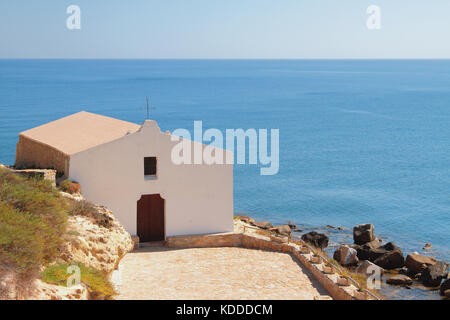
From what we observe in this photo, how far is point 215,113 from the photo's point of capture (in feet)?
307

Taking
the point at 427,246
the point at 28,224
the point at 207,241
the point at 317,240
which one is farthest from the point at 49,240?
the point at 427,246

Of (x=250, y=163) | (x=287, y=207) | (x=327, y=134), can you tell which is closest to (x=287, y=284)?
(x=287, y=207)

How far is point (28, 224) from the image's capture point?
12.9m

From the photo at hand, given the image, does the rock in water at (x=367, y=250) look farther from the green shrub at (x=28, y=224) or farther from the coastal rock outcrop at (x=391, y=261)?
the green shrub at (x=28, y=224)

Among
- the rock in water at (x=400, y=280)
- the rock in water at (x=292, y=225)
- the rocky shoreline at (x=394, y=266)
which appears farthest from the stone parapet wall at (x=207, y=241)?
the rock in water at (x=292, y=225)

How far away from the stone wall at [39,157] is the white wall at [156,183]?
109 cm

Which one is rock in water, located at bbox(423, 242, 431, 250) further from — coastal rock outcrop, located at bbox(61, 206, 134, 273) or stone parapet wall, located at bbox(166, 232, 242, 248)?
coastal rock outcrop, located at bbox(61, 206, 134, 273)

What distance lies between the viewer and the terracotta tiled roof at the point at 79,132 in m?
22.6

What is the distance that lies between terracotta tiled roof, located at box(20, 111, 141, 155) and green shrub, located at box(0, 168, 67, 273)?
6293 millimetres

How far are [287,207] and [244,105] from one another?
2509 inches

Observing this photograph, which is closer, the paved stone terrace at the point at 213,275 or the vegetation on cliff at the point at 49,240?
the vegetation on cliff at the point at 49,240

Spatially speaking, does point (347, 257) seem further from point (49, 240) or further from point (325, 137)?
point (325, 137)

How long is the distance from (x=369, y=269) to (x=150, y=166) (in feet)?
38.7

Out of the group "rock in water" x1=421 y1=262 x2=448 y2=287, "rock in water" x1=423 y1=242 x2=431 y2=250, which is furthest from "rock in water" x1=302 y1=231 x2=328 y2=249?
"rock in water" x1=423 y1=242 x2=431 y2=250
